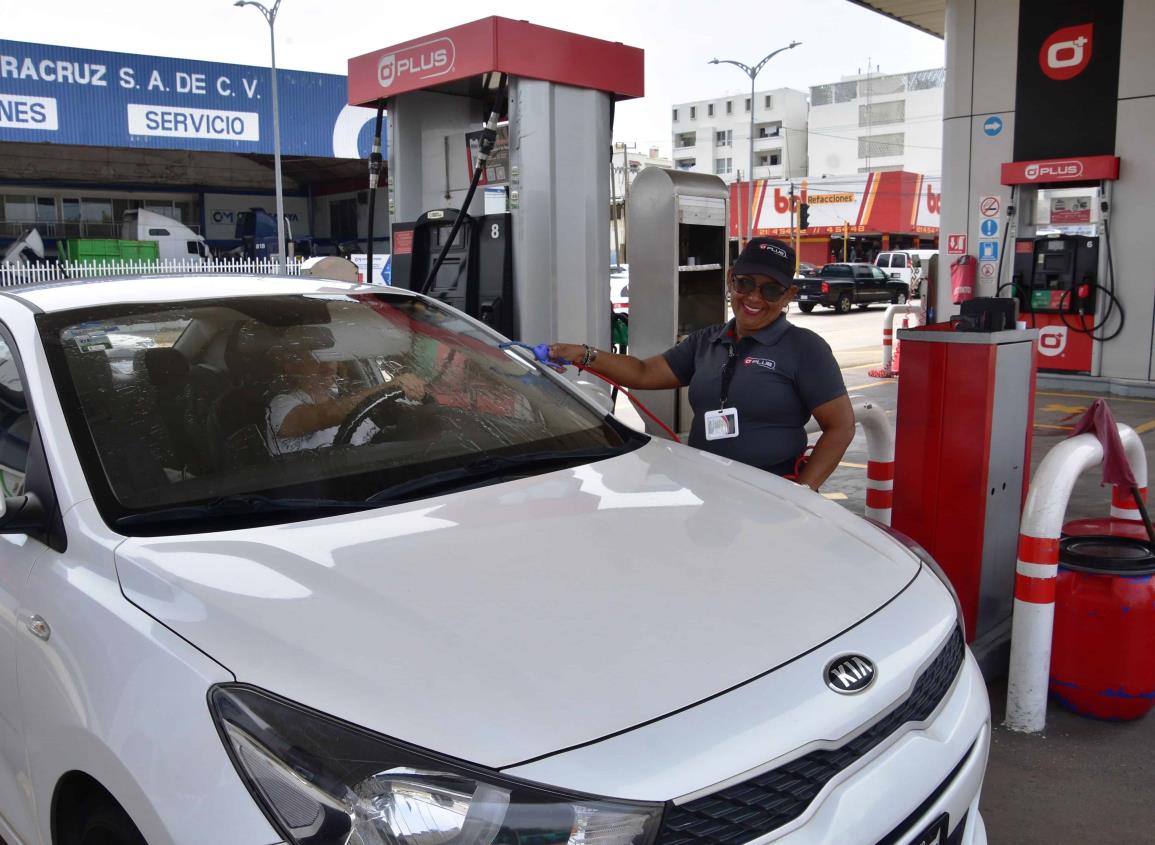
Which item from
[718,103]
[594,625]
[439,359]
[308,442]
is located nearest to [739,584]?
[594,625]

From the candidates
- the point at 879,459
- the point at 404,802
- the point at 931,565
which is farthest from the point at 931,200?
the point at 404,802

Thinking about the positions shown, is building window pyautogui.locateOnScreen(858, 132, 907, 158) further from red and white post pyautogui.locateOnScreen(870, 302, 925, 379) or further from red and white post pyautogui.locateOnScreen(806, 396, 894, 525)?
red and white post pyautogui.locateOnScreen(806, 396, 894, 525)

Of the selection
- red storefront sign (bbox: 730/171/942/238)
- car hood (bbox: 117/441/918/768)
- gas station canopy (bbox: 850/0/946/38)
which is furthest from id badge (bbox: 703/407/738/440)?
red storefront sign (bbox: 730/171/942/238)

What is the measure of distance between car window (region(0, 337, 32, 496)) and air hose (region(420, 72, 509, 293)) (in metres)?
3.83

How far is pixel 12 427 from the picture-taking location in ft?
7.73

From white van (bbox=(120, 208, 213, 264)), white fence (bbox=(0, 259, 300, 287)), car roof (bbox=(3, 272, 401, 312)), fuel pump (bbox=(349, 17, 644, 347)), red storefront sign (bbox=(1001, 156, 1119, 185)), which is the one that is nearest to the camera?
car roof (bbox=(3, 272, 401, 312))

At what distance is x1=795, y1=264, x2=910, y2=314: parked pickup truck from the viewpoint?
29.3 meters

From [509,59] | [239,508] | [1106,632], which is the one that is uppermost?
[509,59]

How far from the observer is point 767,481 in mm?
2723

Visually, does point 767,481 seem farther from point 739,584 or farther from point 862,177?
point 862,177

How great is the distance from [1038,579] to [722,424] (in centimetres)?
117

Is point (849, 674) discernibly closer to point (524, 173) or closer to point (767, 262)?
point (767, 262)

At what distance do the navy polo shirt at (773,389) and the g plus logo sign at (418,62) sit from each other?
351 cm

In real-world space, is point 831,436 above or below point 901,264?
below
